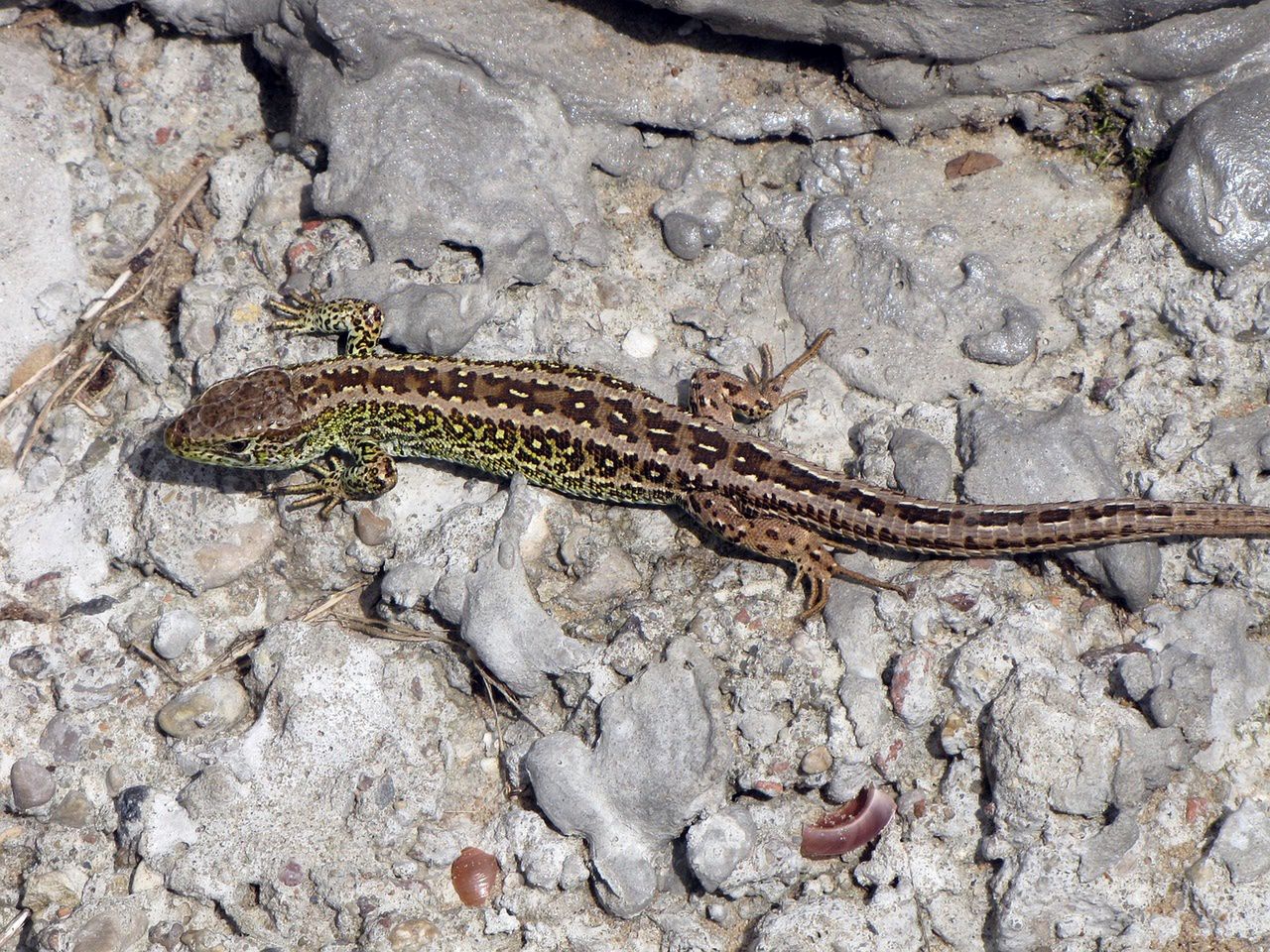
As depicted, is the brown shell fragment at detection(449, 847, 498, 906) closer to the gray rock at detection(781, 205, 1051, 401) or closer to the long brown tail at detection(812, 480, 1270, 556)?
the long brown tail at detection(812, 480, 1270, 556)

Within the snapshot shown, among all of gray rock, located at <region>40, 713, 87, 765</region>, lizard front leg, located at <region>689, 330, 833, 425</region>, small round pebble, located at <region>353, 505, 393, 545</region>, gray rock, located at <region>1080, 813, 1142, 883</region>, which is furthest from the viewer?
small round pebble, located at <region>353, 505, 393, 545</region>

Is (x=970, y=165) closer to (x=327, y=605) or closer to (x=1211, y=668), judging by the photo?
(x=1211, y=668)

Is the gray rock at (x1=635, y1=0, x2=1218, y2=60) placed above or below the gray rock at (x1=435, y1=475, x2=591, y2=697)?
above

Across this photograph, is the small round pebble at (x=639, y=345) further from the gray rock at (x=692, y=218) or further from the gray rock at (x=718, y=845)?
the gray rock at (x=718, y=845)

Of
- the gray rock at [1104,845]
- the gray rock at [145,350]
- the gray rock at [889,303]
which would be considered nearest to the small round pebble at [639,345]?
the gray rock at [889,303]

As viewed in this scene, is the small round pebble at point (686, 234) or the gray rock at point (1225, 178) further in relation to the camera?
the small round pebble at point (686, 234)

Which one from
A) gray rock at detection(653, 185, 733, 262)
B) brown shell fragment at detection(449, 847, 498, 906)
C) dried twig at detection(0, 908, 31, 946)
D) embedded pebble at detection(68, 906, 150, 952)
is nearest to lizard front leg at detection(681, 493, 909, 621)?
gray rock at detection(653, 185, 733, 262)

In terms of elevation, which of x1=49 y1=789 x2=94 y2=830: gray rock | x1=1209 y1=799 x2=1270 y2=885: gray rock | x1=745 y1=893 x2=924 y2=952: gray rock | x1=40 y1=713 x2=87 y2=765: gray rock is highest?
x1=1209 y1=799 x2=1270 y2=885: gray rock
